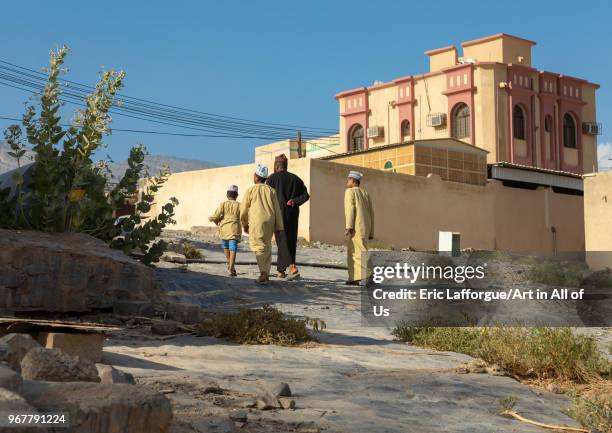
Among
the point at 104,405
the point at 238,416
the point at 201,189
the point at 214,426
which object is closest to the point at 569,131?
the point at 201,189

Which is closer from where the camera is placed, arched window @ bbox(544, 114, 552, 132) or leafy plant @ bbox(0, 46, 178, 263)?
leafy plant @ bbox(0, 46, 178, 263)

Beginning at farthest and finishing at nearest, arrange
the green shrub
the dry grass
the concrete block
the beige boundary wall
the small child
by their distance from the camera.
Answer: the beige boundary wall < the small child < the dry grass < the concrete block < the green shrub

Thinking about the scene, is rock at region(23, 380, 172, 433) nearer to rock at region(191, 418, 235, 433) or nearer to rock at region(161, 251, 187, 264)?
rock at region(191, 418, 235, 433)

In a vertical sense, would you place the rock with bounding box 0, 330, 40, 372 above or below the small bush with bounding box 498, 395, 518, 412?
above

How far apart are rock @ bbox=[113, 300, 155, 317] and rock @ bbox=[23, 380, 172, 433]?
4.84 m

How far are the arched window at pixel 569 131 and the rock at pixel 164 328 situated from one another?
36.3m

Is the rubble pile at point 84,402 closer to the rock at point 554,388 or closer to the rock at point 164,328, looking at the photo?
the rock at point 164,328

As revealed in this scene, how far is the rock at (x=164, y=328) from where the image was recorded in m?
6.56

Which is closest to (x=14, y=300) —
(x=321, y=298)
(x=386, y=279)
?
(x=321, y=298)

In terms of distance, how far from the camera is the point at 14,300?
6949 mm

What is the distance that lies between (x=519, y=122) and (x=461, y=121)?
2.70 metres

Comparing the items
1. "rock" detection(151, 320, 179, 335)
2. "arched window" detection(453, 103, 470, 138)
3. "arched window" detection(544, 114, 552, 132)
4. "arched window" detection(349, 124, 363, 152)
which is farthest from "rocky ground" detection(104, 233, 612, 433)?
"arched window" detection(349, 124, 363, 152)

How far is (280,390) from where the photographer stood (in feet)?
13.9

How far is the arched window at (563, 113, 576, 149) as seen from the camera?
40125mm
